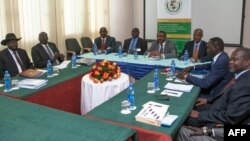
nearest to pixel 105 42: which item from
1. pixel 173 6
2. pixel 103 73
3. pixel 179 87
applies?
pixel 173 6

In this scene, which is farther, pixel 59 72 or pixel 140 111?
pixel 59 72

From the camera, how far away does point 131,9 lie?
8.18m

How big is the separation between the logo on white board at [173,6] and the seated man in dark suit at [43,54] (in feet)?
12.0

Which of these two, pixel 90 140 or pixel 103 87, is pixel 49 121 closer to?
pixel 90 140

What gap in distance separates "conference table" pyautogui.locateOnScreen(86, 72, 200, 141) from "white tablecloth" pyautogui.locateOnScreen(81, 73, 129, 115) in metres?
0.35

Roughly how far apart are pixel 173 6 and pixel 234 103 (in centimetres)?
544

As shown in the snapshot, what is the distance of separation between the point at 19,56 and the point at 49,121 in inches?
117

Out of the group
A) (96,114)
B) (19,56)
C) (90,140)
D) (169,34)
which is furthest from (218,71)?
(169,34)

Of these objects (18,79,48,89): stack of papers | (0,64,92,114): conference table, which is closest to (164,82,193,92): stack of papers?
(0,64,92,114): conference table

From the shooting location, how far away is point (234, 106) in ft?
8.50

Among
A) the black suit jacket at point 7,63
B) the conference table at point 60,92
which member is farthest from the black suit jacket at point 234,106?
the black suit jacket at point 7,63

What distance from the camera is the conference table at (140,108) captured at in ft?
7.70

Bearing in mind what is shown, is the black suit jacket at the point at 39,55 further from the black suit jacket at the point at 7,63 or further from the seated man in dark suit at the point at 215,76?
the seated man in dark suit at the point at 215,76

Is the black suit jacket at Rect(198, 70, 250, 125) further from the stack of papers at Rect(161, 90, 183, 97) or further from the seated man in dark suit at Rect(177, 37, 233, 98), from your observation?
the seated man in dark suit at Rect(177, 37, 233, 98)
